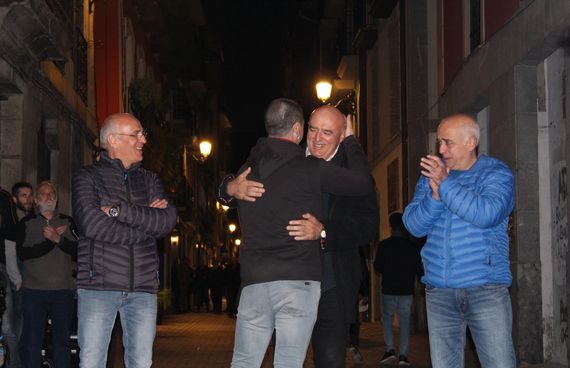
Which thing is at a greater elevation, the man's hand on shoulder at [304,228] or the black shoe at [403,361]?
the man's hand on shoulder at [304,228]

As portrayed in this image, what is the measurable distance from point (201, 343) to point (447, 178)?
12.6 metres

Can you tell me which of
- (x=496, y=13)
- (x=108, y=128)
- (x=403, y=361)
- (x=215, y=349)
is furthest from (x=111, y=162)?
(x=215, y=349)

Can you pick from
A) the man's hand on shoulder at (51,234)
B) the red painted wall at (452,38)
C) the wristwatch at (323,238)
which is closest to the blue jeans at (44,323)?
the man's hand on shoulder at (51,234)

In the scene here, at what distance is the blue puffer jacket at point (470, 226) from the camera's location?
6.45m

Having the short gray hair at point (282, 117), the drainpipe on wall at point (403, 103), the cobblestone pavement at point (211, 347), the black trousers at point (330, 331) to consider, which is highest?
the drainpipe on wall at point (403, 103)

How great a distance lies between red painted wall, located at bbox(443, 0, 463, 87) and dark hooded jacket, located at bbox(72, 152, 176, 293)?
11.8 m

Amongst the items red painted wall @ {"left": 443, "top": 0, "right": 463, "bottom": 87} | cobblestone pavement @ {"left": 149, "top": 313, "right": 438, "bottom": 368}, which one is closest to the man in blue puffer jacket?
cobblestone pavement @ {"left": 149, "top": 313, "right": 438, "bottom": 368}

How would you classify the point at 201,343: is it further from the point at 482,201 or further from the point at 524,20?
the point at 482,201

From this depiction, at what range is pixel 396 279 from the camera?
14.8 meters

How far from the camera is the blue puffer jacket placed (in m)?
6.45

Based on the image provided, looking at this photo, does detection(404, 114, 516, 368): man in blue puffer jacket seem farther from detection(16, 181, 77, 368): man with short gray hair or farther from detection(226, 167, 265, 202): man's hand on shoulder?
detection(16, 181, 77, 368): man with short gray hair

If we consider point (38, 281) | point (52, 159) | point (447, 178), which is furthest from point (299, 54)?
point (447, 178)

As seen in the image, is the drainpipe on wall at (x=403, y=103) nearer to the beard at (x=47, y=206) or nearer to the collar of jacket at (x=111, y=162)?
the beard at (x=47, y=206)

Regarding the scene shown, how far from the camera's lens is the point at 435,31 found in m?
22.2
